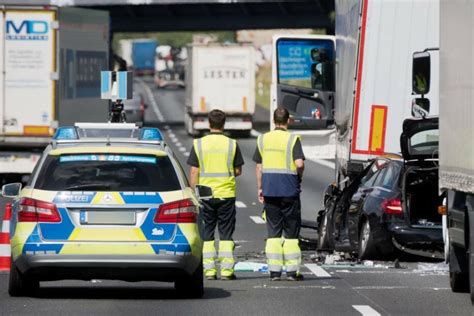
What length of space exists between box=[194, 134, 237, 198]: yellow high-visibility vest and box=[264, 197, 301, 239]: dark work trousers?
1.34 ft

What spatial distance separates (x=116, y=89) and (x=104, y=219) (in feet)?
52.2

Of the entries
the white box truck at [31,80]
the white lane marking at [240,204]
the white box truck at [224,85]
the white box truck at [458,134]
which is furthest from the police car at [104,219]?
the white box truck at [224,85]

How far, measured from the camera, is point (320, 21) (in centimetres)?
6612

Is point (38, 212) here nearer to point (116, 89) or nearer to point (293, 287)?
point (293, 287)

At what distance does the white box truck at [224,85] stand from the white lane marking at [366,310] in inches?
1629

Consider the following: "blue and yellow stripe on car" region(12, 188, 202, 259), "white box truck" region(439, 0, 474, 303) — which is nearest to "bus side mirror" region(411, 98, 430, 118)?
"white box truck" region(439, 0, 474, 303)

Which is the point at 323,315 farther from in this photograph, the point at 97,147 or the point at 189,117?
the point at 189,117

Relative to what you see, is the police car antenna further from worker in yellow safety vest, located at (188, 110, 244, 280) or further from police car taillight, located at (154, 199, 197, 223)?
Answer: police car taillight, located at (154, 199, 197, 223)

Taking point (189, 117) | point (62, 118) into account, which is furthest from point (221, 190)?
point (189, 117)

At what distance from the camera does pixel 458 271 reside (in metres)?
14.1

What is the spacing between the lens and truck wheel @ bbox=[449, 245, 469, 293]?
46.3 feet

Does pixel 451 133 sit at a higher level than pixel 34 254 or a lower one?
higher

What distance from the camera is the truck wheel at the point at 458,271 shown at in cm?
1412

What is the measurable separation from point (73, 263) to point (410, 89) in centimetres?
729
